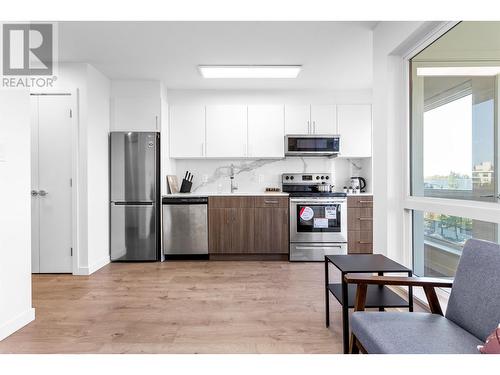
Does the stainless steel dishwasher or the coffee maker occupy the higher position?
the coffee maker

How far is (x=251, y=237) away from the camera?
483 centimetres

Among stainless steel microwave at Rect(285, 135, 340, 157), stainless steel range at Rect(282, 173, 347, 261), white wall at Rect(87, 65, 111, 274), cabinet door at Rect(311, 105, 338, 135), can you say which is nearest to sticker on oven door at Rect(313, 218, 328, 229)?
stainless steel range at Rect(282, 173, 347, 261)

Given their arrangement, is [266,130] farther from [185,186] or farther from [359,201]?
[359,201]

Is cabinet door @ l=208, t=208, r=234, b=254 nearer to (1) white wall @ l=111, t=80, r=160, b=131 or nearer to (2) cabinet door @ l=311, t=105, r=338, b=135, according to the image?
(1) white wall @ l=111, t=80, r=160, b=131

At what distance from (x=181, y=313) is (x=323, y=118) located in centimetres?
356

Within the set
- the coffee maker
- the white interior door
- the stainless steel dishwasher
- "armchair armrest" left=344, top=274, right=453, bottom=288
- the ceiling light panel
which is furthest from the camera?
the coffee maker

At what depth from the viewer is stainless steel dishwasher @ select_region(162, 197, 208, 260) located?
15.9 feet

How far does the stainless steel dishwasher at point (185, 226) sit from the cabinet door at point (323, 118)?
1.98 metres

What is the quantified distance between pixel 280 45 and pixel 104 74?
247 centimetres

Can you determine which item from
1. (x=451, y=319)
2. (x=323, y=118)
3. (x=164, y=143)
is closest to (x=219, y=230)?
(x=164, y=143)

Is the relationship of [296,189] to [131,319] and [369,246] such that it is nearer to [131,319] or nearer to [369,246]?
[369,246]

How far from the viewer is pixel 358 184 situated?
5.25 metres
